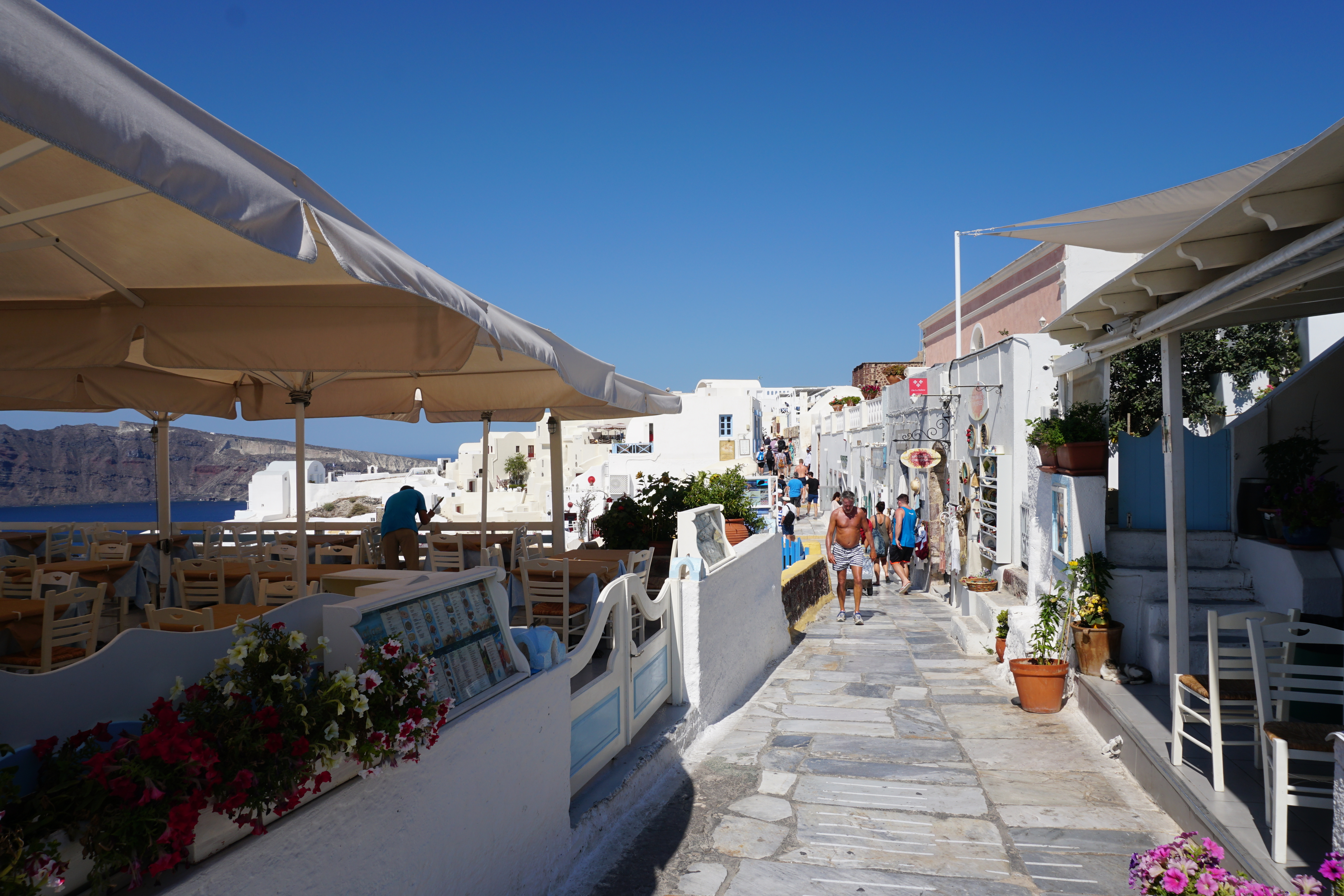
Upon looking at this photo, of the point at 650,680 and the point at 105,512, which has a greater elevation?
the point at 650,680

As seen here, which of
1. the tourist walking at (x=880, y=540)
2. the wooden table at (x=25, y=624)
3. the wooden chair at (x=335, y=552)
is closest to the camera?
the wooden table at (x=25, y=624)

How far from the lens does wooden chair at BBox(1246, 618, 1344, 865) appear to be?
136 inches

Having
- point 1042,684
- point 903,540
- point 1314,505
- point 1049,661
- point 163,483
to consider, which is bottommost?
point 1042,684

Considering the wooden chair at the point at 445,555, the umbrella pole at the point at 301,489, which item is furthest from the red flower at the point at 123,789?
the wooden chair at the point at 445,555

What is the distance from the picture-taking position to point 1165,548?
6.73 metres

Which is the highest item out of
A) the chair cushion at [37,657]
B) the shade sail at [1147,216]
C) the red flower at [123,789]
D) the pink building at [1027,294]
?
the pink building at [1027,294]

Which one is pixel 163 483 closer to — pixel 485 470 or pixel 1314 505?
pixel 485 470

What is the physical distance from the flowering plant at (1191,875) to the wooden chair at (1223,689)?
1.53 metres

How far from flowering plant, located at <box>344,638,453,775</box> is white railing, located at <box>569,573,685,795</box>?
153 centimetres

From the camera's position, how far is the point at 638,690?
18.2ft

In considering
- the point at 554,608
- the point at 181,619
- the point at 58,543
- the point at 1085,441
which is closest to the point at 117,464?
the point at 58,543

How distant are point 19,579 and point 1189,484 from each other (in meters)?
9.44

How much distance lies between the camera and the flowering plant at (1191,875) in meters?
2.50

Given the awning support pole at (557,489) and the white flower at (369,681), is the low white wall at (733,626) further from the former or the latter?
the white flower at (369,681)
